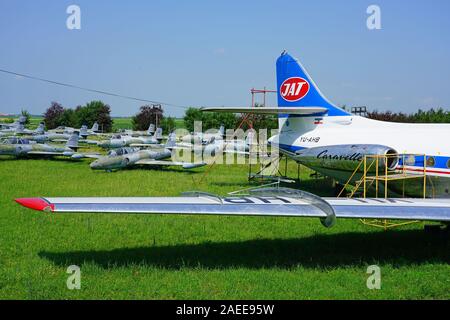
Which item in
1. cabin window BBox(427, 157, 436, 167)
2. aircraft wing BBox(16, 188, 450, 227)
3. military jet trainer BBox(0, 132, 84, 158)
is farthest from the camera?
military jet trainer BBox(0, 132, 84, 158)

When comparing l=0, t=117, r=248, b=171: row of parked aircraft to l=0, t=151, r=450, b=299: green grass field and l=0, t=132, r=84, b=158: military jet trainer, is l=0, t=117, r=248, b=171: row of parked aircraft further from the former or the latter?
l=0, t=151, r=450, b=299: green grass field

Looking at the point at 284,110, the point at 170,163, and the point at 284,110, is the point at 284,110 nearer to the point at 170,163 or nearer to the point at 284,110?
the point at 284,110

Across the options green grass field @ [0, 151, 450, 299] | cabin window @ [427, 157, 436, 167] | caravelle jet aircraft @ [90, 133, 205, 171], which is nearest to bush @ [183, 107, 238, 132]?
caravelle jet aircraft @ [90, 133, 205, 171]

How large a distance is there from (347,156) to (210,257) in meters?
5.94

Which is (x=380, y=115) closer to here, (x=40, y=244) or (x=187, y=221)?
(x=187, y=221)

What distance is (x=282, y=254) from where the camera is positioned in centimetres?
870

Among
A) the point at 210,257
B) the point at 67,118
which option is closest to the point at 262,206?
the point at 210,257

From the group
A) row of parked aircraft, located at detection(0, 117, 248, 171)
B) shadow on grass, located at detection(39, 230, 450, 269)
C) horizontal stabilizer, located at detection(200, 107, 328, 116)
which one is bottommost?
shadow on grass, located at detection(39, 230, 450, 269)

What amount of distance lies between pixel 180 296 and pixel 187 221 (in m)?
5.06

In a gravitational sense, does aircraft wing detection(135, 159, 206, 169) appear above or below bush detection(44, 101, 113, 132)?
below

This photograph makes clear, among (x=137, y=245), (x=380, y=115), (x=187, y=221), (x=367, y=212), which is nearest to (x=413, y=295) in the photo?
(x=367, y=212)

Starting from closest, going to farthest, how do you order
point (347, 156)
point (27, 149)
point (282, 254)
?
point (282, 254)
point (347, 156)
point (27, 149)

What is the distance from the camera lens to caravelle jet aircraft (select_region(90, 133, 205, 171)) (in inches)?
918

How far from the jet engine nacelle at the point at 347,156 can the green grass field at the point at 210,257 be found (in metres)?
1.62
